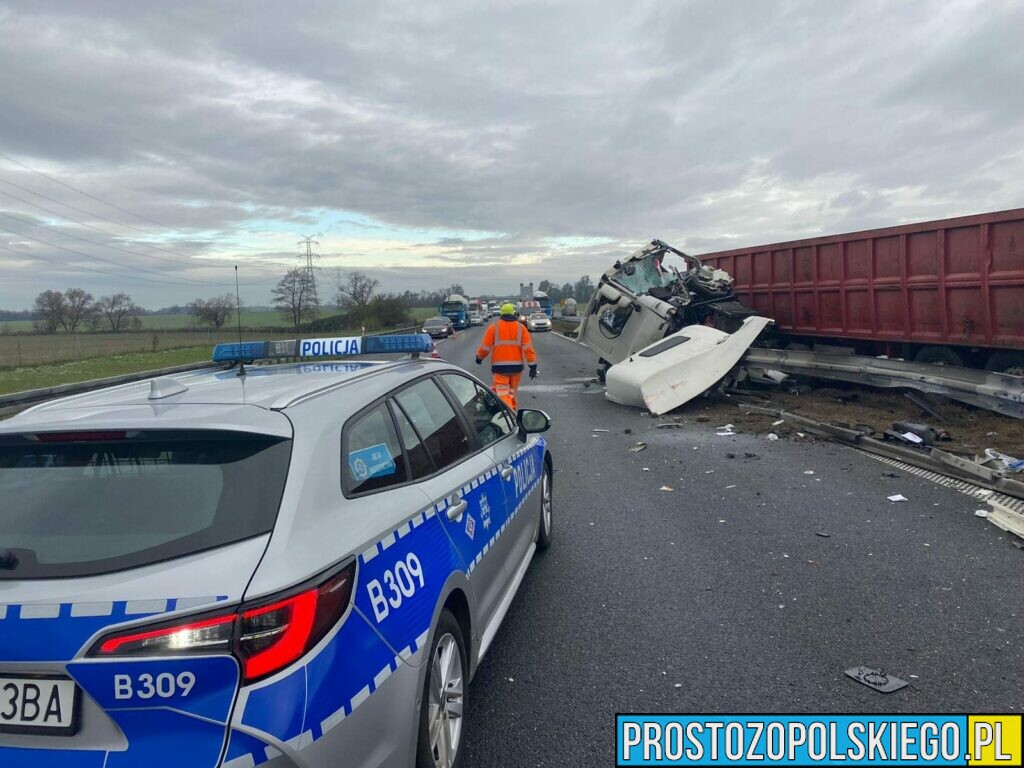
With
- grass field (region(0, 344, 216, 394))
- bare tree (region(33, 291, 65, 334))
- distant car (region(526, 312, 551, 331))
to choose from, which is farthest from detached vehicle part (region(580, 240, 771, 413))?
bare tree (region(33, 291, 65, 334))

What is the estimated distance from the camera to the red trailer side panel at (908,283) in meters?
9.18

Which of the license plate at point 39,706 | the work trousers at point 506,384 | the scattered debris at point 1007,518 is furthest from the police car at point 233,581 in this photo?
the work trousers at point 506,384

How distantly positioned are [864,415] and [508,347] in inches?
204

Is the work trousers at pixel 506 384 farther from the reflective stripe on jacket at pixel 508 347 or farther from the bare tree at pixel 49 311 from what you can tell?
the bare tree at pixel 49 311

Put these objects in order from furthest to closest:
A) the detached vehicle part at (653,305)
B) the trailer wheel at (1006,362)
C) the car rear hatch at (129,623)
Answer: the detached vehicle part at (653,305)
the trailer wheel at (1006,362)
the car rear hatch at (129,623)

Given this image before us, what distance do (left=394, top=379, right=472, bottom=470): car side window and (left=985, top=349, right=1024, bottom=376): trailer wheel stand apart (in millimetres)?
8329

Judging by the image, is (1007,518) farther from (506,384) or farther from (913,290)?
(506,384)

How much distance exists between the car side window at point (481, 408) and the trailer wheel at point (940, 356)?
8.15 m

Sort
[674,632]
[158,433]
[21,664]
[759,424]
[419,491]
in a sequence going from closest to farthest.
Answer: [21,664], [158,433], [419,491], [674,632], [759,424]

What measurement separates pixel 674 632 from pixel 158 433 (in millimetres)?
2819

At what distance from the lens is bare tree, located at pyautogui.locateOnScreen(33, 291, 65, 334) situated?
4719 cm

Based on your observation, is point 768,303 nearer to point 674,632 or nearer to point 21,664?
point 674,632

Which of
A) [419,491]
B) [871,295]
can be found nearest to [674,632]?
[419,491]

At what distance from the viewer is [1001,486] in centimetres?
623
